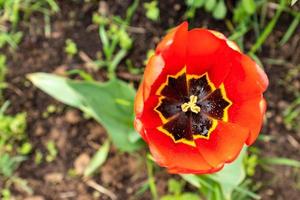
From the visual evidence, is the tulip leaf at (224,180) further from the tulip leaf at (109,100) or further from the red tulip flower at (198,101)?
the tulip leaf at (109,100)

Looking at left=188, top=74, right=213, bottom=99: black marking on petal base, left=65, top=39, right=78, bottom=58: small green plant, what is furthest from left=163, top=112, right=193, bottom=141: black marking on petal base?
left=65, top=39, right=78, bottom=58: small green plant

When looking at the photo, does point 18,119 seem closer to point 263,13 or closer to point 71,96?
point 71,96

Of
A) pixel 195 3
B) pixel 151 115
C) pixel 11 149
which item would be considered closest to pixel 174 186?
pixel 151 115

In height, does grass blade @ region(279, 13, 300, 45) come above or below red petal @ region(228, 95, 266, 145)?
below

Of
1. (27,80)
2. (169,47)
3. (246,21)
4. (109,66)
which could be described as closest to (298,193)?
(246,21)

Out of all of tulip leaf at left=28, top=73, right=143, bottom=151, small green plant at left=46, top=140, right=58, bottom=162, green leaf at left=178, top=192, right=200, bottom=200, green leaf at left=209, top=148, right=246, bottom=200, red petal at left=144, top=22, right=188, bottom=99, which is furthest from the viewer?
small green plant at left=46, top=140, right=58, bottom=162

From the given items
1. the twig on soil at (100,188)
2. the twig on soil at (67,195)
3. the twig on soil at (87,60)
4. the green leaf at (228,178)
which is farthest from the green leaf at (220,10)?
the twig on soil at (67,195)

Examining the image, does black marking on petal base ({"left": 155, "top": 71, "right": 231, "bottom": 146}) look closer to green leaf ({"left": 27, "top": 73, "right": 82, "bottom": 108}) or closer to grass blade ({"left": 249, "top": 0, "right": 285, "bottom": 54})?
green leaf ({"left": 27, "top": 73, "right": 82, "bottom": 108})
